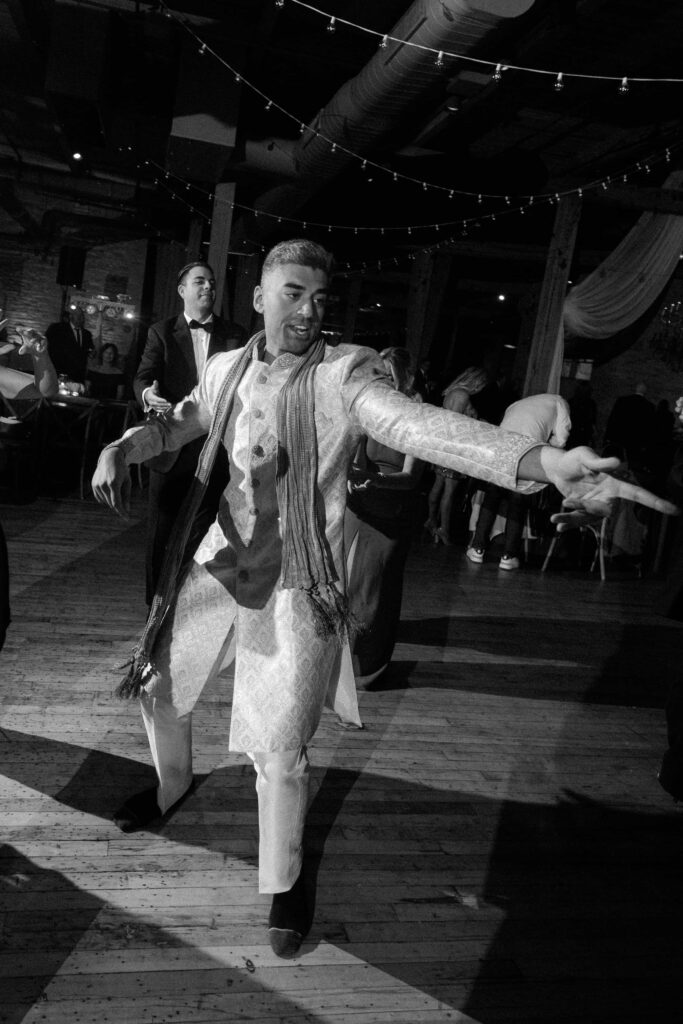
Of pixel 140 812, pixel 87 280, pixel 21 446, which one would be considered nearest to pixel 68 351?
pixel 21 446

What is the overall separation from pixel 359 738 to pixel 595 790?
0.93m

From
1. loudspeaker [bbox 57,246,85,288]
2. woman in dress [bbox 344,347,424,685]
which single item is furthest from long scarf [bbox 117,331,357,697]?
loudspeaker [bbox 57,246,85,288]

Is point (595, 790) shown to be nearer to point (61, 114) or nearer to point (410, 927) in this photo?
point (410, 927)

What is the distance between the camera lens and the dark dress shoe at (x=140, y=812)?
7.84ft

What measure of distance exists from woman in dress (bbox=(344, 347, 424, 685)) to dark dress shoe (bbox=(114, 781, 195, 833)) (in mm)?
1333

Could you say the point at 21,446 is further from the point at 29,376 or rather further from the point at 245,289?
the point at 245,289

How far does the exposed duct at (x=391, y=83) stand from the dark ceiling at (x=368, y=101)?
0.02m

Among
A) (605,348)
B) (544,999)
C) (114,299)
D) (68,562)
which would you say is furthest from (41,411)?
(114,299)

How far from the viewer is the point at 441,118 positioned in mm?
7617

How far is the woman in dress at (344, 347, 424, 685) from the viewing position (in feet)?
12.0

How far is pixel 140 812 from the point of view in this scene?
95.1 inches

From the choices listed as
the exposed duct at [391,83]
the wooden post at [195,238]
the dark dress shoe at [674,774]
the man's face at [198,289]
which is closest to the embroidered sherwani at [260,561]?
the dark dress shoe at [674,774]

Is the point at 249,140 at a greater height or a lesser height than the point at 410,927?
greater

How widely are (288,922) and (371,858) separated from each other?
499mm
